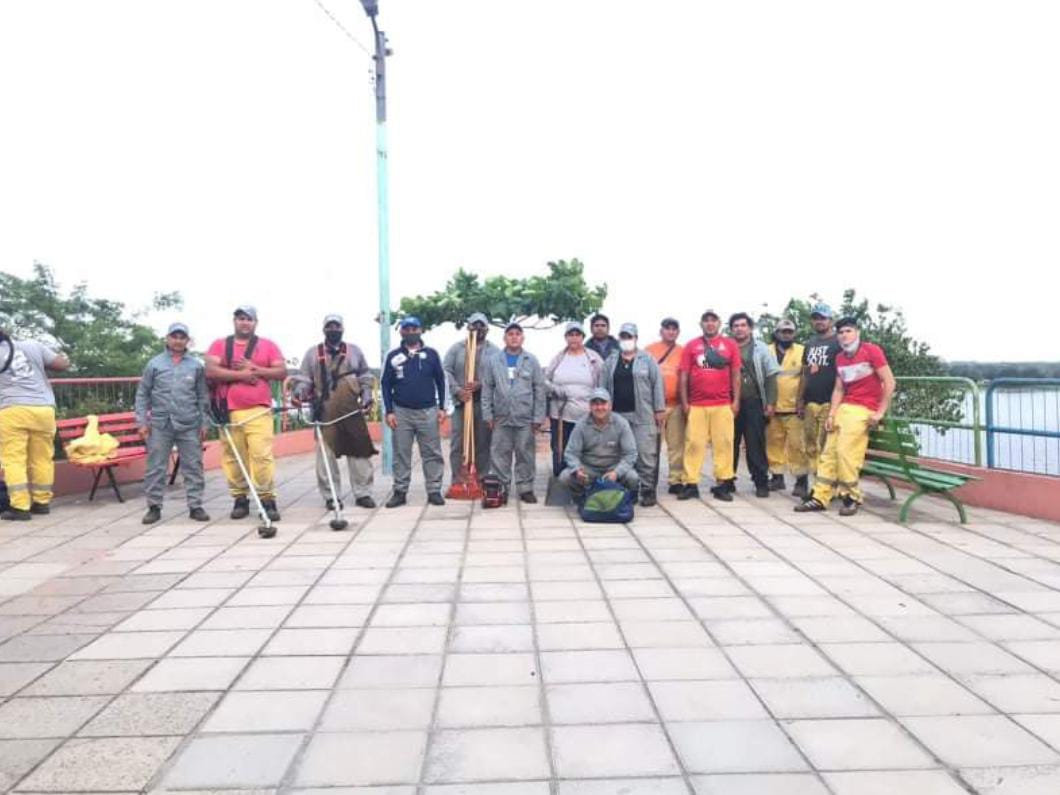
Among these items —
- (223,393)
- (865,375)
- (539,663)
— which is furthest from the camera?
(223,393)

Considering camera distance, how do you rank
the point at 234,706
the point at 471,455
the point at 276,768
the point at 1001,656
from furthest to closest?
the point at 471,455, the point at 1001,656, the point at 234,706, the point at 276,768

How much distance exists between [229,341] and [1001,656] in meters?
5.79

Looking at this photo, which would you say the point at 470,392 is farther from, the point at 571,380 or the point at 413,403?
the point at 571,380

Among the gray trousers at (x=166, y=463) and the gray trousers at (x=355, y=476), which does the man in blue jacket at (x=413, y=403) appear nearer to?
the gray trousers at (x=355, y=476)

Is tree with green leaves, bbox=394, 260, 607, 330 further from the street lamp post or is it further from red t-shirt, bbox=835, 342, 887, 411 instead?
red t-shirt, bbox=835, 342, 887, 411

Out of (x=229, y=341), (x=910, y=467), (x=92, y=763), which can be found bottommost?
(x=92, y=763)

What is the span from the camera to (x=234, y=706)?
119 inches

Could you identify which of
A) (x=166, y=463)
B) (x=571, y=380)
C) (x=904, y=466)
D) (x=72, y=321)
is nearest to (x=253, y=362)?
(x=166, y=463)

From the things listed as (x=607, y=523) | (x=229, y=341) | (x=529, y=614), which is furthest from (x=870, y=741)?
(x=229, y=341)

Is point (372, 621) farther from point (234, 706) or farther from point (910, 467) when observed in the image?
point (910, 467)

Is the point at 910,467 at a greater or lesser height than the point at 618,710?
greater

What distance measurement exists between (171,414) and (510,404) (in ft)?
9.25

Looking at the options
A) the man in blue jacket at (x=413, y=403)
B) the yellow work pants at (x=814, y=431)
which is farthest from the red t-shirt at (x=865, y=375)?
the man in blue jacket at (x=413, y=403)

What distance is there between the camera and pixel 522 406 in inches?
280
